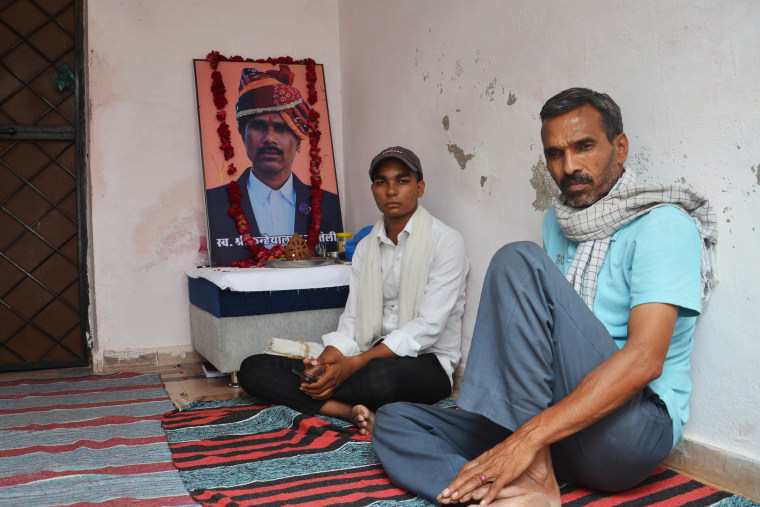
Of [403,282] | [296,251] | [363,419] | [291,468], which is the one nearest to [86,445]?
[291,468]

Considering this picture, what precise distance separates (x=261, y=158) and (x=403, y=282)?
183cm

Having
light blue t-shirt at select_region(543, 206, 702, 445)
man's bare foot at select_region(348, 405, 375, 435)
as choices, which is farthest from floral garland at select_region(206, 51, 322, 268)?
light blue t-shirt at select_region(543, 206, 702, 445)

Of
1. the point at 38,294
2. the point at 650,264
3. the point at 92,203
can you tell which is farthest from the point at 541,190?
the point at 38,294

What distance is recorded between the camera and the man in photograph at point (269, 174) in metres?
4.18

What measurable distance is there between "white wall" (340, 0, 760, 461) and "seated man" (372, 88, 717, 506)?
12 cm

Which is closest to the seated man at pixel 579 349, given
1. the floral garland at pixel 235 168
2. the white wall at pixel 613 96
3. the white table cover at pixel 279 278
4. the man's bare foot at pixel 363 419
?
the white wall at pixel 613 96

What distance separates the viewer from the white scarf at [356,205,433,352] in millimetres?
2900

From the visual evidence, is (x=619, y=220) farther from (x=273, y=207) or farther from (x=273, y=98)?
(x=273, y=98)

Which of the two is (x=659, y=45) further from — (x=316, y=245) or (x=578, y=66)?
(x=316, y=245)

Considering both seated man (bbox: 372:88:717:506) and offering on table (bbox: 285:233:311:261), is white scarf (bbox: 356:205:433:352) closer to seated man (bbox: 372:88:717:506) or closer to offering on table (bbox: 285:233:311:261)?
offering on table (bbox: 285:233:311:261)

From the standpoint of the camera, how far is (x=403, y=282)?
2.92m

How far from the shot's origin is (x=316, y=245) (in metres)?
4.34

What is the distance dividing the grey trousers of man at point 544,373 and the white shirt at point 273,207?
270cm

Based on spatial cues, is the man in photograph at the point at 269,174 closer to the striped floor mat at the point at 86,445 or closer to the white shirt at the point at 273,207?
the white shirt at the point at 273,207
